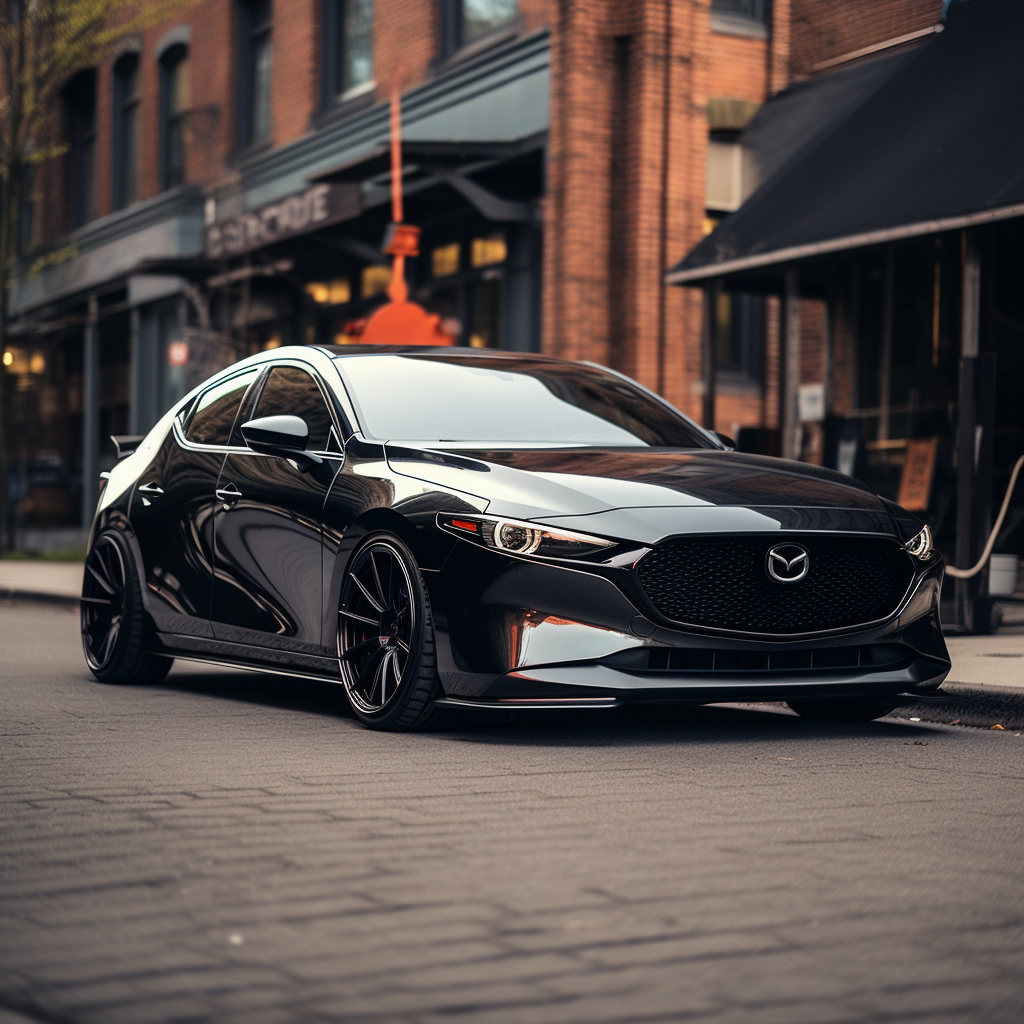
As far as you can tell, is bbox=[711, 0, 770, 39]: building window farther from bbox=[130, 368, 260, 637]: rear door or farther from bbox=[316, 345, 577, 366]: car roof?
bbox=[130, 368, 260, 637]: rear door

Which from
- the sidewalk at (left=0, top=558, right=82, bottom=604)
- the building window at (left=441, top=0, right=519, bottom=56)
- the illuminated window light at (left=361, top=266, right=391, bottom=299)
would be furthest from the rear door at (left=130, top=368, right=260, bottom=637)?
the illuminated window light at (left=361, top=266, right=391, bottom=299)

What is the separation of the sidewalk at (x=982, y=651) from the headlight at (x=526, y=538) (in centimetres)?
248

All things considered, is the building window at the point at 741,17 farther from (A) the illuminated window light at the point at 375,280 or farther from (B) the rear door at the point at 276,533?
(B) the rear door at the point at 276,533

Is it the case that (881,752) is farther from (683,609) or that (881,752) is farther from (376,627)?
(376,627)

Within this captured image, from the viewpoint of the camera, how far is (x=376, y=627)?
7.00 meters

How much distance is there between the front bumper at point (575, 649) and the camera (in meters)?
6.42

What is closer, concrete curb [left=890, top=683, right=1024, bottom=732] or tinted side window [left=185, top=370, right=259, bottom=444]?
concrete curb [left=890, top=683, right=1024, bottom=732]

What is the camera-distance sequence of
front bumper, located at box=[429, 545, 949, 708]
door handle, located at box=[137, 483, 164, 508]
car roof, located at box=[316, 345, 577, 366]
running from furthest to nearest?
door handle, located at box=[137, 483, 164, 508]
car roof, located at box=[316, 345, 577, 366]
front bumper, located at box=[429, 545, 949, 708]

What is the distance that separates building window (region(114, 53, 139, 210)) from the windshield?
2243cm

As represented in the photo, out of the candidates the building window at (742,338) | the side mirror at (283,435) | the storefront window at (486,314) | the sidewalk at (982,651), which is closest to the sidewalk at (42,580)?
the sidewalk at (982,651)

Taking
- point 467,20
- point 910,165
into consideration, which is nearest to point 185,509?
point 910,165

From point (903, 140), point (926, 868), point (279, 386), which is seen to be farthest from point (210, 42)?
point (926, 868)

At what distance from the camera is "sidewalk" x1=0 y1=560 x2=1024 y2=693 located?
325 inches

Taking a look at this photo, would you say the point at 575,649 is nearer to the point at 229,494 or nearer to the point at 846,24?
the point at 229,494
